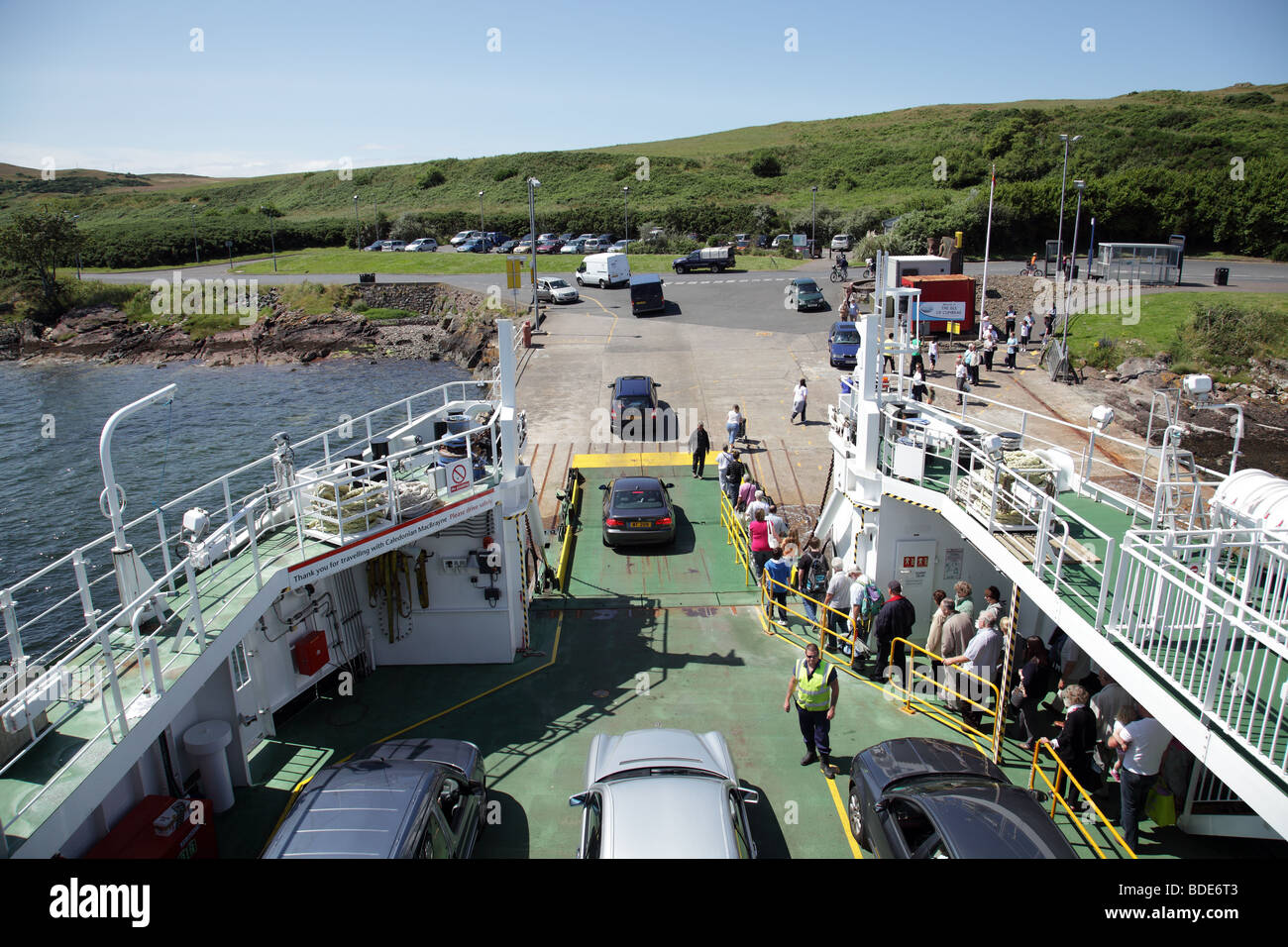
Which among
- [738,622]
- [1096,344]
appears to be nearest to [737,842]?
[738,622]

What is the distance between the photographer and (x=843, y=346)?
33.2 m

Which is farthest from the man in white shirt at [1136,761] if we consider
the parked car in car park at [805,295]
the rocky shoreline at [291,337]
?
the rocky shoreline at [291,337]

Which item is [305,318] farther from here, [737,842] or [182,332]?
[737,842]

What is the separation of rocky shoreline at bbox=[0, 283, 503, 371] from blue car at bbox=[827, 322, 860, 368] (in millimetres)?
21547

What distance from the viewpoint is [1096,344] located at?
112 feet

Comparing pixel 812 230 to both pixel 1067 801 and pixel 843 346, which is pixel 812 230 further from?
pixel 1067 801

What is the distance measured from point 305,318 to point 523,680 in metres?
48.2

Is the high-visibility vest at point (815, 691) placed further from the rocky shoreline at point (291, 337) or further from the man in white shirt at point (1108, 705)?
the rocky shoreline at point (291, 337)

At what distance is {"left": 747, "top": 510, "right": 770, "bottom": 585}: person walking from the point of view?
1491 cm

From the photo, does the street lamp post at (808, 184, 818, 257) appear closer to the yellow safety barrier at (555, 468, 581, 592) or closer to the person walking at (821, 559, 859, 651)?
the yellow safety barrier at (555, 468, 581, 592)

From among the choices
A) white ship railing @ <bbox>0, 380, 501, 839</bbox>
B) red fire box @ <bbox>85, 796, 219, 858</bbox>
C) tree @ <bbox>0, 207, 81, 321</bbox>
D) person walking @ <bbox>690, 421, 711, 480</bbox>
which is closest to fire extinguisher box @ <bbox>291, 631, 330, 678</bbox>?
white ship railing @ <bbox>0, 380, 501, 839</bbox>

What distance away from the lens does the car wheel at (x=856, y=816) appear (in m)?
8.46
